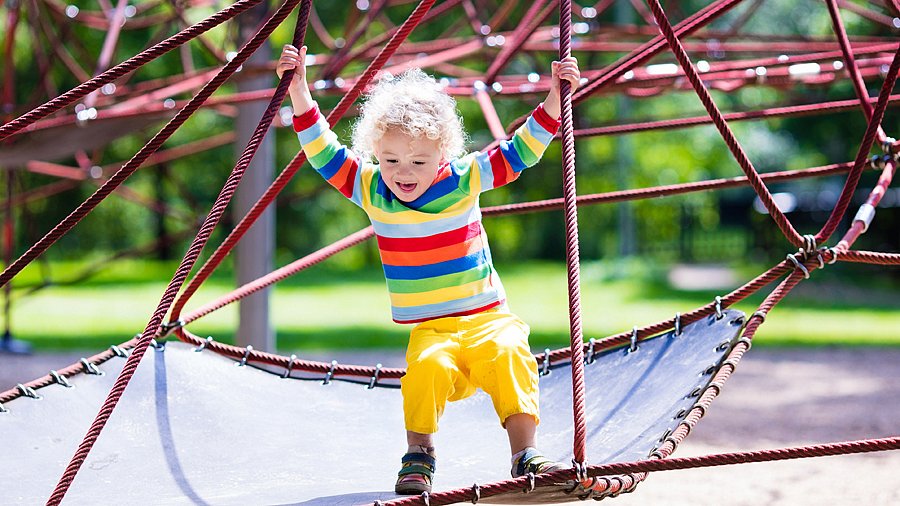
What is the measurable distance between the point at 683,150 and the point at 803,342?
7.91 meters

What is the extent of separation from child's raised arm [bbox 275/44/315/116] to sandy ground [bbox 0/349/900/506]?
235 centimetres

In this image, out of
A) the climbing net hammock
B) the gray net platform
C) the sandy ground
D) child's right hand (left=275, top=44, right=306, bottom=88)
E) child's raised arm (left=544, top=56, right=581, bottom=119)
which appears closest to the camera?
the climbing net hammock

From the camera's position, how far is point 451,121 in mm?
2457

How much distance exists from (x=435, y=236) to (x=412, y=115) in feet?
1.00

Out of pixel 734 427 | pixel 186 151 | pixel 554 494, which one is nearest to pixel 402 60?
pixel 186 151

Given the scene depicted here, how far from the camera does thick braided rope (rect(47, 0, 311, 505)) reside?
204 cm

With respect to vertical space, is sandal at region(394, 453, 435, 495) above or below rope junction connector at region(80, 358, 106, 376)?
below

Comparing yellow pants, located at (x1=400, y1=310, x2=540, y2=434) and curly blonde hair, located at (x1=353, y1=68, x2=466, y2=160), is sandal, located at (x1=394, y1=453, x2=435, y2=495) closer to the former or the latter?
yellow pants, located at (x1=400, y1=310, x2=540, y2=434)

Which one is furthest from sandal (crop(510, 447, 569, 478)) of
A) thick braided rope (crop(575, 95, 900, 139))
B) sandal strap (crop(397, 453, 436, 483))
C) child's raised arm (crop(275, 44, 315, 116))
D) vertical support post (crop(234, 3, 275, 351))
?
vertical support post (crop(234, 3, 275, 351))

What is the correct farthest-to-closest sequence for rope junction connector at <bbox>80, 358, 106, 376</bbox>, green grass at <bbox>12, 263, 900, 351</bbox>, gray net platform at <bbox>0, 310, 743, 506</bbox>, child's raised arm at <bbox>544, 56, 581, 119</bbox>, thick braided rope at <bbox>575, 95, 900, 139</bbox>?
green grass at <bbox>12, 263, 900, 351</bbox> < thick braided rope at <bbox>575, 95, 900, 139</bbox> < rope junction connector at <bbox>80, 358, 106, 376</bbox> < gray net platform at <bbox>0, 310, 743, 506</bbox> < child's raised arm at <bbox>544, 56, 581, 119</bbox>

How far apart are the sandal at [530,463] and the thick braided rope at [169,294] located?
2.56 feet

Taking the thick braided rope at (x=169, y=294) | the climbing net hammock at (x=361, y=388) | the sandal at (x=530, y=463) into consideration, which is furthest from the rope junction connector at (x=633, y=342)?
the thick braided rope at (x=169, y=294)

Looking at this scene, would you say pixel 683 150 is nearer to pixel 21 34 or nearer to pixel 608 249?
pixel 608 249

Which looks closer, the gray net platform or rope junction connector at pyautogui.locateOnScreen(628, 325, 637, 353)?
the gray net platform
